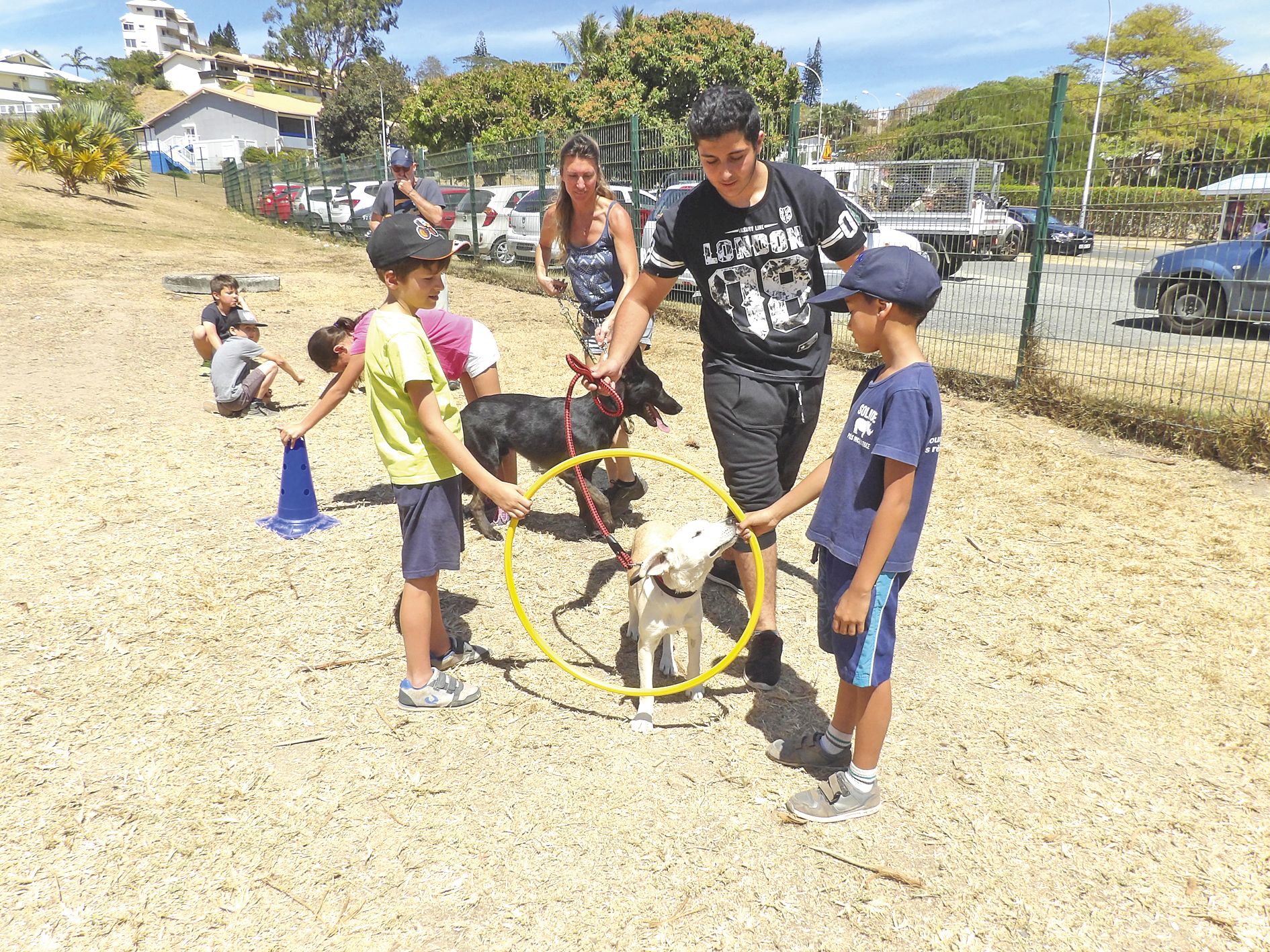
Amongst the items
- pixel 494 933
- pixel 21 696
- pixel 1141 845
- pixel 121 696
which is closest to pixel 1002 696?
pixel 1141 845

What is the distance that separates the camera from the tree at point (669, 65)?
112 feet

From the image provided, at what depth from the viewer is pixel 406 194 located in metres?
8.09

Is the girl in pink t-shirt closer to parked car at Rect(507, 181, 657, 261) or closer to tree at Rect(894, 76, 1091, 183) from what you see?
tree at Rect(894, 76, 1091, 183)

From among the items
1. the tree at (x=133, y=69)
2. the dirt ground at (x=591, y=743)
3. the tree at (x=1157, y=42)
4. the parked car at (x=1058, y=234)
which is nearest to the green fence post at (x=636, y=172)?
the parked car at (x=1058, y=234)

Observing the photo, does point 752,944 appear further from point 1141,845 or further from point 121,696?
point 121,696

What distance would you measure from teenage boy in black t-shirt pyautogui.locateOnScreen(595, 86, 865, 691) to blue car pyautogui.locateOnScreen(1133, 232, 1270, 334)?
428 centimetres

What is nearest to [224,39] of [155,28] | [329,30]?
[155,28]

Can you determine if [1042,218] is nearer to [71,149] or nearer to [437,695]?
[437,695]

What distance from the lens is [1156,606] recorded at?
4086 mm

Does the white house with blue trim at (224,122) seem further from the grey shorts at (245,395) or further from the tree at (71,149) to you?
the grey shorts at (245,395)

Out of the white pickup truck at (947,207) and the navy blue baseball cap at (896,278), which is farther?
the white pickup truck at (947,207)

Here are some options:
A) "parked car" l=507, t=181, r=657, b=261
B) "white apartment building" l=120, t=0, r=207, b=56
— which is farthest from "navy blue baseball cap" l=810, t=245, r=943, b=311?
"white apartment building" l=120, t=0, r=207, b=56

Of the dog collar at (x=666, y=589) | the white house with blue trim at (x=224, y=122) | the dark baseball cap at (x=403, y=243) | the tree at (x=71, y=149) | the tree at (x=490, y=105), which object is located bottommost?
Result: the dog collar at (x=666, y=589)

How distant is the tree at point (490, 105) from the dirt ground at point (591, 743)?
129ft
